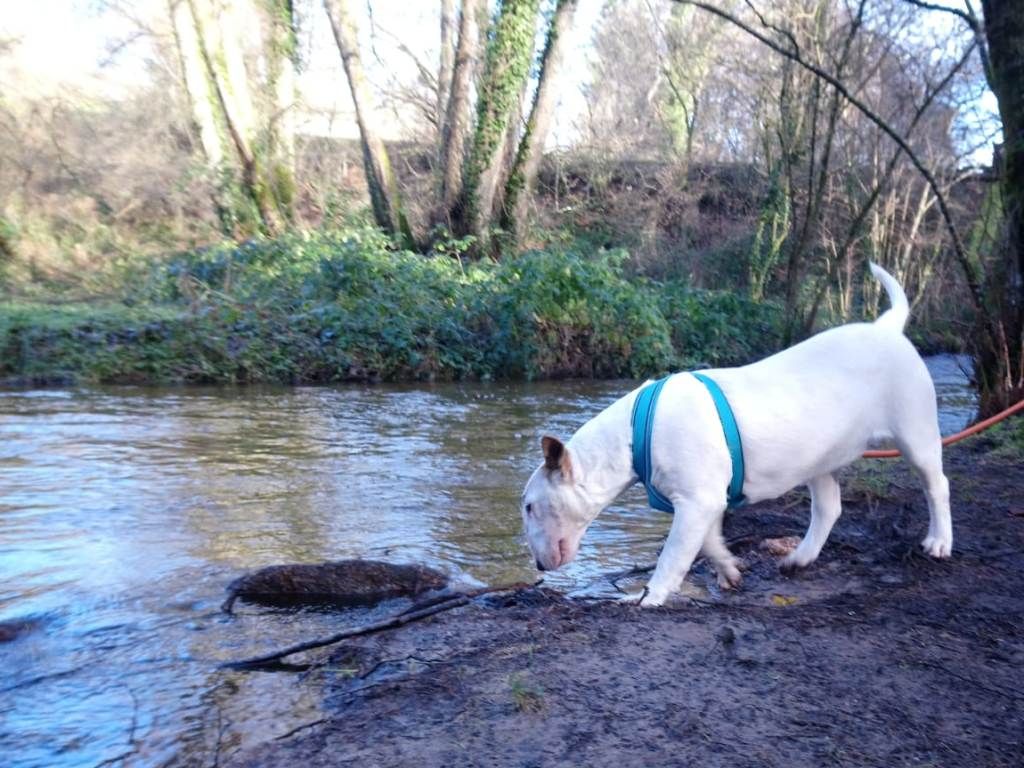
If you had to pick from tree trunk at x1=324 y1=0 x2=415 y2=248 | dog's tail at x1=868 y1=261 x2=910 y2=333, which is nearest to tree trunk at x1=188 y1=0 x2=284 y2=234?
tree trunk at x1=324 y1=0 x2=415 y2=248

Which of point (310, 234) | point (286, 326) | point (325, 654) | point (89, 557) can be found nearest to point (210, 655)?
point (325, 654)

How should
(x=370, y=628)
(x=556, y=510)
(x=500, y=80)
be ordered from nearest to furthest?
1. (x=370, y=628)
2. (x=556, y=510)
3. (x=500, y=80)

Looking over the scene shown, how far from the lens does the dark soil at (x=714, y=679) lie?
10.00 feet

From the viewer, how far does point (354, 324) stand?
1603 cm

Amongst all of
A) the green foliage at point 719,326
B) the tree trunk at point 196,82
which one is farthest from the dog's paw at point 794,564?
the tree trunk at point 196,82

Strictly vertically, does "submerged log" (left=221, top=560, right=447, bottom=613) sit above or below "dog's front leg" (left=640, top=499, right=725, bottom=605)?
below

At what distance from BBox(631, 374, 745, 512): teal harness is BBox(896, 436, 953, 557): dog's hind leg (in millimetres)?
1044

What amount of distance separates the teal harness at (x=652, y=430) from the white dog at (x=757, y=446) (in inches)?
1.2

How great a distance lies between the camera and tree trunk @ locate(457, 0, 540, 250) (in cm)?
2145

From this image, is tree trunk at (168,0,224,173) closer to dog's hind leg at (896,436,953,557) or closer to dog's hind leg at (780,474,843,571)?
dog's hind leg at (780,474,843,571)

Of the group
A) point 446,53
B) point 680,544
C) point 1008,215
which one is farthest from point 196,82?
point 680,544

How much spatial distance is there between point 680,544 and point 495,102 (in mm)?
18231

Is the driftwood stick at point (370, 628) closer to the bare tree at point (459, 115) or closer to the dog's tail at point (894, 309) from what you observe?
the dog's tail at point (894, 309)

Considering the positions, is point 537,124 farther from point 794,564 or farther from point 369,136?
point 794,564
